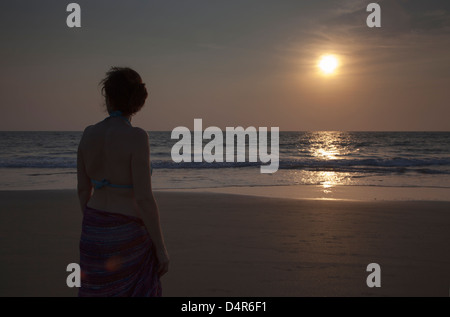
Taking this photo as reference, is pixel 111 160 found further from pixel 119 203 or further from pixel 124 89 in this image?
pixel 124 89

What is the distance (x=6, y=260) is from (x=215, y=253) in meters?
2.53

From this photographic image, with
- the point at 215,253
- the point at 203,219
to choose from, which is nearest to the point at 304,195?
the point at 203,219

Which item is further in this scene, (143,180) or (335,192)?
(335,192)

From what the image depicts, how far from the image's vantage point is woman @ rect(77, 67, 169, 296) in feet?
7.09

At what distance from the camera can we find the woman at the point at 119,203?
7.09 ft

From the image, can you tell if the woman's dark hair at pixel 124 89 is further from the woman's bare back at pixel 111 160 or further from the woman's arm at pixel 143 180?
the woman's arm at pixel 143 180

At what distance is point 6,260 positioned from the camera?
474 centimetres

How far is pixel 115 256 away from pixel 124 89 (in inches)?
38.0

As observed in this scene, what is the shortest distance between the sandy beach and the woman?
1.69m

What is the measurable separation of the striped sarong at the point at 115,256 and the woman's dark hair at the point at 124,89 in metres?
0.62

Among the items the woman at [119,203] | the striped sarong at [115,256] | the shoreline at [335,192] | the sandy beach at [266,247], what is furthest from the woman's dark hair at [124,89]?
the shoreline at [335,192]

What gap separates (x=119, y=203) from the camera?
2281mm

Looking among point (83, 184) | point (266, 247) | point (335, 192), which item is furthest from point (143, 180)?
point (335, 192)
